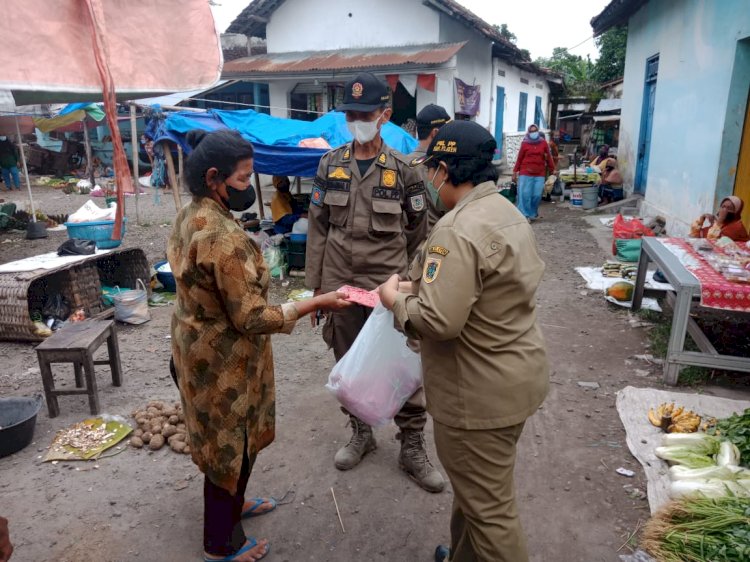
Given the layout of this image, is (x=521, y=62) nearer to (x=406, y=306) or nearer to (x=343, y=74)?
(x=343, y=74)

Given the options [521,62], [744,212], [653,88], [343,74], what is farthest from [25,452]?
[521,62]

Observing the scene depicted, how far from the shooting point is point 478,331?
1814mm

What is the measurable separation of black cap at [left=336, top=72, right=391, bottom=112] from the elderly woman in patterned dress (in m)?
1.07

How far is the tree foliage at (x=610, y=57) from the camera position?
24.5 meters

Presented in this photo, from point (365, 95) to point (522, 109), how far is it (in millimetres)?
18318

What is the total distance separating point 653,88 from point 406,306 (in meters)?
11.6

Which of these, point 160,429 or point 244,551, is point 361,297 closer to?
point 244,551

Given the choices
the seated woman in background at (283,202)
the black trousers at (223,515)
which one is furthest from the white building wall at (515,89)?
the black trousers at (223,515)

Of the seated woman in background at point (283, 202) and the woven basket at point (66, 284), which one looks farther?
the seated woman in background at point (283, 202)

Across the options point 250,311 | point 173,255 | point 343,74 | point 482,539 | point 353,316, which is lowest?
point 482,539

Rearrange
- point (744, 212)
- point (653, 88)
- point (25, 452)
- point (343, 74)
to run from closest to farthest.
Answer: point (25, 452), point (744, 212), point (653, 88), point (343, 74)

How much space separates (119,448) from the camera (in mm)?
3516

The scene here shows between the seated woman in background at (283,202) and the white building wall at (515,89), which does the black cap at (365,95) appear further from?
the white building wall at (515,89)

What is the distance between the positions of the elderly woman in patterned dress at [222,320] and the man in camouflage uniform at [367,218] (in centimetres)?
77
